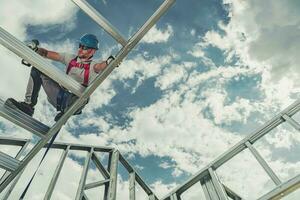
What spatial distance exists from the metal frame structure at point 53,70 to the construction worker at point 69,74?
9.8 inches

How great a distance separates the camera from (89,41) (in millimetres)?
3439

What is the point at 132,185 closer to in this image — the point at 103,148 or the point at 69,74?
the point at 103,148

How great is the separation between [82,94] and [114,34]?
1.75 ft

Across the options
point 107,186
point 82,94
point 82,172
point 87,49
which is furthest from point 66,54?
point 107,186

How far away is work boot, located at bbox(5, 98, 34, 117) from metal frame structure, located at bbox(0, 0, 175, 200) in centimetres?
4

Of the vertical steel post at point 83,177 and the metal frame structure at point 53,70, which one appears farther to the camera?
the vertical steel post at point 83,177

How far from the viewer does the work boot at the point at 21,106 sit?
2.32 meters

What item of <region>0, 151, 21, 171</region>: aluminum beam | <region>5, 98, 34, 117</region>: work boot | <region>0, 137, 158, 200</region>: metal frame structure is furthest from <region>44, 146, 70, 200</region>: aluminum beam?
<region>5, 98, 34, 117</region>: work boot

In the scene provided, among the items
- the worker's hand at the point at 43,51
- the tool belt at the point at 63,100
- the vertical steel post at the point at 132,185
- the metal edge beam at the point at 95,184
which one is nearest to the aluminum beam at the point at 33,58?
the tool belt at the point at 63,100

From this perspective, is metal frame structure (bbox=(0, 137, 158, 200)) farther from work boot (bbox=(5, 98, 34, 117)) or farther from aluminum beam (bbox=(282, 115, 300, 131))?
aluminum beam (bbox=(282, 115, 300, 131))

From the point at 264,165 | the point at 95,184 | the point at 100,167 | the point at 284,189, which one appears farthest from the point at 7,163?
the point at 264,165

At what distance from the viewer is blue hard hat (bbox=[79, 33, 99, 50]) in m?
3.43

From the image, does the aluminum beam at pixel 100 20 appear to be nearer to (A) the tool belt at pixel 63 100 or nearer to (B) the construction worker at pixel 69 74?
(B) the construction worker at pixel 69 74

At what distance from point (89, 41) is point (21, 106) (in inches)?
52.0
